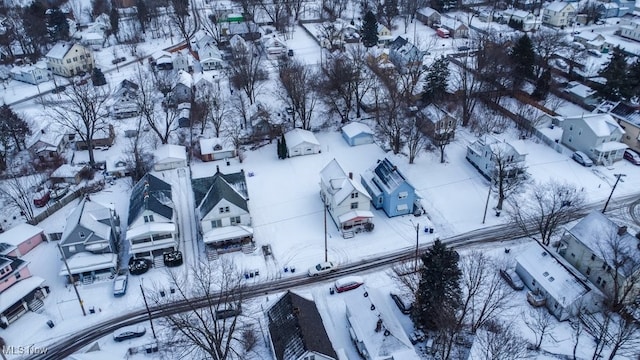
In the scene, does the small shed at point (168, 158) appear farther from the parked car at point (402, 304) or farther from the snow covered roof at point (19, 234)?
the parked car at point (402, 304)

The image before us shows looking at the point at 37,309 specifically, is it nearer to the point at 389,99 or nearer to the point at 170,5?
the point at 389,99

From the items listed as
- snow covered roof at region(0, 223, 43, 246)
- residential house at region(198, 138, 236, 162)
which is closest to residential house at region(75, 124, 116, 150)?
residential house at region(198, 138, 236, 162)

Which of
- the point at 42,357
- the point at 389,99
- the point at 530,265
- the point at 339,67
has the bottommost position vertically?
the point at 42,357

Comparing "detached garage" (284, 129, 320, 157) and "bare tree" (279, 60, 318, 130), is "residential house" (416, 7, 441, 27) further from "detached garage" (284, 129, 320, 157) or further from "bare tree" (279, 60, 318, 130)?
"detached garage" (284, 129, 320, 157)

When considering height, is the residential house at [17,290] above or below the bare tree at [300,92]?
below

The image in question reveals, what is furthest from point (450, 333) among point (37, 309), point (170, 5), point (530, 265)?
point (170, 5)

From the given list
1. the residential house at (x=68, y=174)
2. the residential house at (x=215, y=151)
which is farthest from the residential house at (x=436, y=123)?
the residential house at (x=68, y=174)
